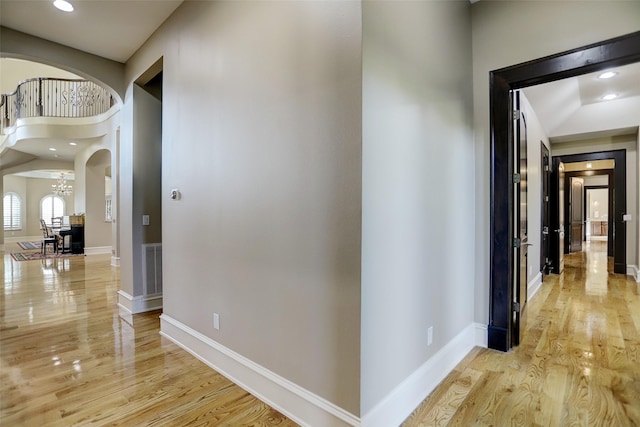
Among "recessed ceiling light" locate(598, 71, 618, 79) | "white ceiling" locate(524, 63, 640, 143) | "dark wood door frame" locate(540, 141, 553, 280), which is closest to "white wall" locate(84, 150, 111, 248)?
"white ceiling" locate(524, 63, 640, 143)

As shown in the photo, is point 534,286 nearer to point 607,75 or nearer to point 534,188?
point 534,188

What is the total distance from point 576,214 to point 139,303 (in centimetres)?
1226

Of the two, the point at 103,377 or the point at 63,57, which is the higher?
the point at 63,57

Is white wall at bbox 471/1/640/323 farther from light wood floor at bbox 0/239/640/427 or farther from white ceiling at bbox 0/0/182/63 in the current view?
white ceiling at bbox 0/0/182/63

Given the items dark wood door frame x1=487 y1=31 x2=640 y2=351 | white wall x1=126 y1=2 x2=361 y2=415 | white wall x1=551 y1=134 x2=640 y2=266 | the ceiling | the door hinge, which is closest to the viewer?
white wall x1=126 y1=2 x2=361 y2=415

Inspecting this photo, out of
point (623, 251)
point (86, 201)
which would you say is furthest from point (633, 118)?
point (86, 201)

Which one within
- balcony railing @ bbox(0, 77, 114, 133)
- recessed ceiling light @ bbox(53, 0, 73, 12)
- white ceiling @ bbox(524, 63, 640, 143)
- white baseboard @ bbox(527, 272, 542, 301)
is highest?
balcony railing @ bbox(0, 77, 114, 133)

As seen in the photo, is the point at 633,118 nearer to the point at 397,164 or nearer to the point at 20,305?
the point at 397,164

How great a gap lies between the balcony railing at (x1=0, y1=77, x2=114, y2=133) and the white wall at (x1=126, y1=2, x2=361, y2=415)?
746cm

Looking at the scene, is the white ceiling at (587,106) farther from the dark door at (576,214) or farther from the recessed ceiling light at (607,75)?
the dark door at (576,214)

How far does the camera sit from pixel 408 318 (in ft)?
6.21

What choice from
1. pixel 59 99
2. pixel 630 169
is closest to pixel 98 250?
pixel 59 99

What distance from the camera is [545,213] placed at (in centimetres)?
564

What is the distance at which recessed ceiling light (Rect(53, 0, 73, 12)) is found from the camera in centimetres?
275
